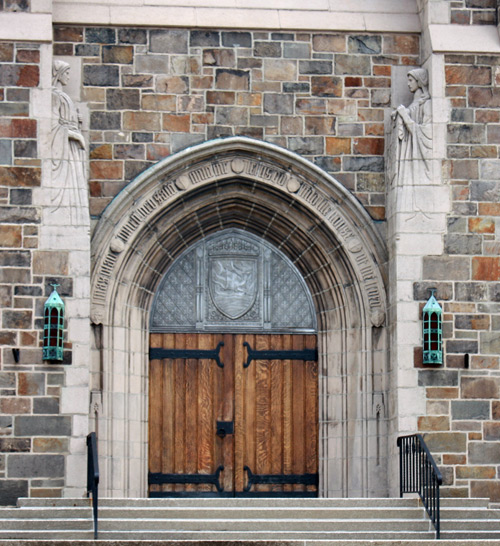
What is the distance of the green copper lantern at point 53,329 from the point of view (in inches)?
619

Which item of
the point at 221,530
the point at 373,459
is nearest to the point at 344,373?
the point at 373,459

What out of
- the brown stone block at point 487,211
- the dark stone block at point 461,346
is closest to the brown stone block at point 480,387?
the dark stone block at point 461,346

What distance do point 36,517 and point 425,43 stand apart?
259 inches

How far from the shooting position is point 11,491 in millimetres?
15547

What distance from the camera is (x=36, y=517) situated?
47.2ft

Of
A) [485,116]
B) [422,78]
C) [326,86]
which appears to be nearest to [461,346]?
[485,116]

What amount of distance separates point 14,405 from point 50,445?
0.55 metres

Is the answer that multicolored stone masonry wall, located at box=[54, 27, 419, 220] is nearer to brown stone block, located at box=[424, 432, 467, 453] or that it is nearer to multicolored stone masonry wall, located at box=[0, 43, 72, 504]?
multicolored stone masonry wall, located at box=[0, 43, 72, 504]

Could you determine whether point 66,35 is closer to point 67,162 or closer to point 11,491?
point 67,162

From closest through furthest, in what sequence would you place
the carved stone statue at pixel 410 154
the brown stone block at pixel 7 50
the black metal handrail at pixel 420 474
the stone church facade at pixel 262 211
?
1. the black metal handrail at pixel 420 474
2. the stone church facade at pixel 262 211
3. the brown stone block at pixel 7 50
4. the carved stone statue at pixel 410 154

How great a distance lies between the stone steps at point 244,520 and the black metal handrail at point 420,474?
0.49 ft

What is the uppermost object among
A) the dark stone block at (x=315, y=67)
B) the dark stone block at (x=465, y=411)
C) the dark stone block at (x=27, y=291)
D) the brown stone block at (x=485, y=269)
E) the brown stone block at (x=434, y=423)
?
the dark stone block at (x=315, y=67)

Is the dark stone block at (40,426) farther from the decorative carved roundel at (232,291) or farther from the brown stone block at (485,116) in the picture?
the brown stone block at (485,116)

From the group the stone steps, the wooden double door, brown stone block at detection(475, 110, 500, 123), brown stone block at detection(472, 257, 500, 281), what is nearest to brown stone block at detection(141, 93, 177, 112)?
the wooden double door
